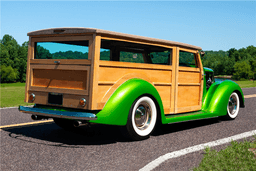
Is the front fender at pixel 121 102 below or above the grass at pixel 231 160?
A: above

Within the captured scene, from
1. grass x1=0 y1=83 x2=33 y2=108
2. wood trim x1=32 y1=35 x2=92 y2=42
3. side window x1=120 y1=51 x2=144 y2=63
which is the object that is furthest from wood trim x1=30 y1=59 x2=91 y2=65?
grass x1=0 y1=83 x2=33 y2=108

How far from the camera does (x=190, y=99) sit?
6.17m

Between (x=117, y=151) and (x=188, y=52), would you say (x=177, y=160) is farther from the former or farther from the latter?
(x=188, y=52)

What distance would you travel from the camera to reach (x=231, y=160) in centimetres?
328

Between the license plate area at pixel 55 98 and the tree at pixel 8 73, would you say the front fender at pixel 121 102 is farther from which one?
the tree at pixel 8 73

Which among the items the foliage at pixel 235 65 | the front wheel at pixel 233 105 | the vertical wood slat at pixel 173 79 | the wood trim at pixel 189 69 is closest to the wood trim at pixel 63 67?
the vertical wood slat at pixel 173 79

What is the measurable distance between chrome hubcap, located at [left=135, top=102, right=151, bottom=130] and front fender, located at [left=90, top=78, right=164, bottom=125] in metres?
0.31

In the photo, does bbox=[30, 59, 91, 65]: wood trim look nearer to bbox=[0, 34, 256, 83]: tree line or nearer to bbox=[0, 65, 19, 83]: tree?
bbox=[0, 34, 256, 83]: tree line

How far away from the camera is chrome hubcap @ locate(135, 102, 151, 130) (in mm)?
4814

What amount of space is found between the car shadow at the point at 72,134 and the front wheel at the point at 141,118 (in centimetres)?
30

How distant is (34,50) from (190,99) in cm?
357

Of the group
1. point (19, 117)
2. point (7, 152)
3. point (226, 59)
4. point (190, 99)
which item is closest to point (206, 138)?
point (190, 99)

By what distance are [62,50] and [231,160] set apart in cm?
331

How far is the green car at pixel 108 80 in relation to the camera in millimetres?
4348
